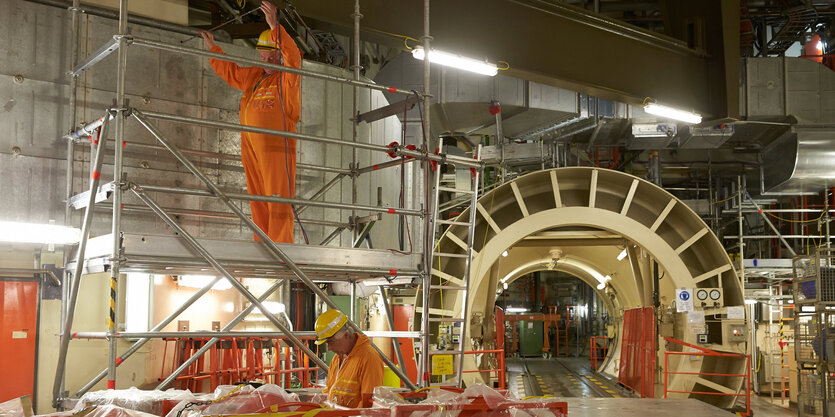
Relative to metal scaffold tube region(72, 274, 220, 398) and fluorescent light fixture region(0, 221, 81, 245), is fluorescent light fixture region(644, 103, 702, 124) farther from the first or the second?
fluorescent light fixture region(0, 221, 81, 245)

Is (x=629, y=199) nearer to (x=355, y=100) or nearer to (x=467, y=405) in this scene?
(x=355, y=100)

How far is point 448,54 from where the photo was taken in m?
9.17

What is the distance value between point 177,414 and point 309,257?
1.82 meters

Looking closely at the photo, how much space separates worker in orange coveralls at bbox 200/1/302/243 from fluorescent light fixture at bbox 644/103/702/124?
649 cm

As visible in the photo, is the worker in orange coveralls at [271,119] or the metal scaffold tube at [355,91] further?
the metal scaffold tube at [355,91]

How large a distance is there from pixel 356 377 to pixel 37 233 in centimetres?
309

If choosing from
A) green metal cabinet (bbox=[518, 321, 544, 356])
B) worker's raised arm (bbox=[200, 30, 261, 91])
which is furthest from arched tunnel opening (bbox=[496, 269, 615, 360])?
worker's raised arm (bbox=[200, 30, 261, 91])

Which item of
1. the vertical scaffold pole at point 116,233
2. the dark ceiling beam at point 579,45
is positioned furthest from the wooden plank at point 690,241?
the vertical scaffold pole at point 116,233

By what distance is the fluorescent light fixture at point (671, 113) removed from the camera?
36.7 feet

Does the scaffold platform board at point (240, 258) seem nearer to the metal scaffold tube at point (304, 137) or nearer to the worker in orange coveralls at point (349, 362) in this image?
the worker in orange coveralls at point (349, 362)

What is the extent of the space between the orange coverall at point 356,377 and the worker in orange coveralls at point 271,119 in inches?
55.8

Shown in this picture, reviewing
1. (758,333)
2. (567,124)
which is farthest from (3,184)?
(758,333)

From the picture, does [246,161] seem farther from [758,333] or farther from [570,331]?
[570,331]

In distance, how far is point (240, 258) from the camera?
5.69m
